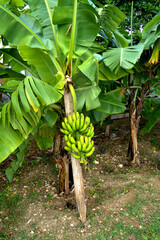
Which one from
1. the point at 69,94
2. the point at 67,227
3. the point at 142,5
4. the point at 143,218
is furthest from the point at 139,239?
the point at 142,5

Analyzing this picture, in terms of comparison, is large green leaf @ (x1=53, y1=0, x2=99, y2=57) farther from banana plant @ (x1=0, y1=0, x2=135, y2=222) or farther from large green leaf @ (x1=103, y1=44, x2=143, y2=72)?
large green leaf @ (x1=103, y1=44, x2=143, y2=72)

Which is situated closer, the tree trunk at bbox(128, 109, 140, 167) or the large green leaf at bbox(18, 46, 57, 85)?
the large green leaf at bbox(18, 46, 57, 85)

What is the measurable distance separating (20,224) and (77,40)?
2.47 metres

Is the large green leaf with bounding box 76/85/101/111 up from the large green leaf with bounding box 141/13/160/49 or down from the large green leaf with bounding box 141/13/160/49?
down

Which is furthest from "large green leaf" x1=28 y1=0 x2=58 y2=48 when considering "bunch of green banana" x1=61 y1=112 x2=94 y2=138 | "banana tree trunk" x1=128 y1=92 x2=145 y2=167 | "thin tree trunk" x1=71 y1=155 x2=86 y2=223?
"banana tree trunk" x1=128 y1=92 x2=145 y2=167

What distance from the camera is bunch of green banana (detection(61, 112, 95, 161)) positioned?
2127 mm

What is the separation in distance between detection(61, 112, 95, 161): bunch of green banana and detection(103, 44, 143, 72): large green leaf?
81cm

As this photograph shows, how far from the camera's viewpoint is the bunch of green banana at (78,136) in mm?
2127

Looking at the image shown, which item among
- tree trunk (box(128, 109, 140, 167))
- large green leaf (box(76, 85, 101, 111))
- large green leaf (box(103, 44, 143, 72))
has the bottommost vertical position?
tree trunk (box(128, 109, 140, 167))

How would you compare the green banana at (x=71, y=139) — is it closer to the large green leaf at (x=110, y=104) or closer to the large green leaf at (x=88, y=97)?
the large green leaf at (x=88, y=97)

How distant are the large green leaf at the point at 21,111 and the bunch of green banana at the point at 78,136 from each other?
1.05 feet

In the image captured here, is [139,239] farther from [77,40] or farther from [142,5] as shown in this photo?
[142,5]

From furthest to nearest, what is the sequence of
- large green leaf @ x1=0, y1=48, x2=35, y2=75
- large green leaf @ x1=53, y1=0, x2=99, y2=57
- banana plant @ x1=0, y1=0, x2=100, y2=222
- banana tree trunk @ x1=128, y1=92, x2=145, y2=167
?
1. banana tree trunk @ x1=128, y1=92, x2=145, y2=167
2. large green leaf @ x1=0, y1=48, x2=35, y2=75
3. large green leaf @ x1=53, y1=0, x2=99, y2=57
4. banana plant @ x1=0, y1=0, x2=100, y2=222

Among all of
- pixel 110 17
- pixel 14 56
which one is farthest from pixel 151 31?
pixel 14 56
